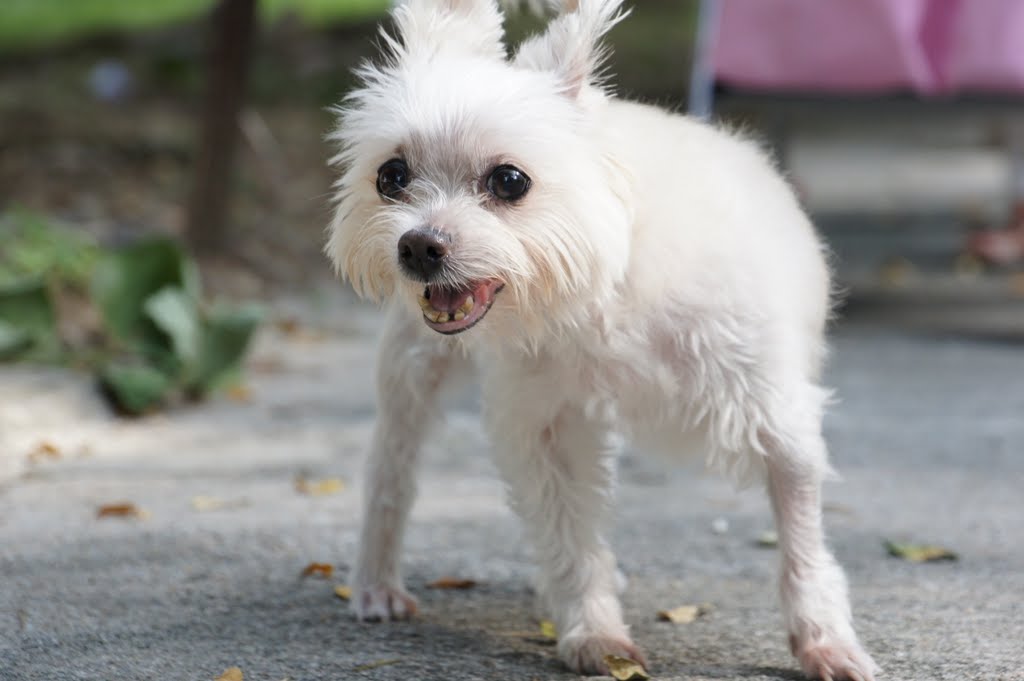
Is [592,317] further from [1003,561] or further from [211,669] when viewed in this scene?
[1003,561]

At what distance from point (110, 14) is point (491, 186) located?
514 inches

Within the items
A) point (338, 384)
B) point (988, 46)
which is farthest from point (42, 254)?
point (988, 46)

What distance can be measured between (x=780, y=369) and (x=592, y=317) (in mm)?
463

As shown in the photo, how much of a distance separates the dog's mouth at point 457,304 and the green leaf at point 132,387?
3242mm

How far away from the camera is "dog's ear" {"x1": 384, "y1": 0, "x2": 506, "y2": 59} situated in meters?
3.29

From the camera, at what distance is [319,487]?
5.24 m

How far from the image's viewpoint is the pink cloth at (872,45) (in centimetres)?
714

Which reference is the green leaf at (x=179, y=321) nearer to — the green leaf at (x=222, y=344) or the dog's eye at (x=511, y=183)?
the green leaf at (x=222, y=344)

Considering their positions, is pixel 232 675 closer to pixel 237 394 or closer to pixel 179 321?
pixel 179 321

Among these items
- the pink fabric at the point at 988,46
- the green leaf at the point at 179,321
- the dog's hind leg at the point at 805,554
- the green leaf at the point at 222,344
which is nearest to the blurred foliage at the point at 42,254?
the green leaf at the point at 179,321

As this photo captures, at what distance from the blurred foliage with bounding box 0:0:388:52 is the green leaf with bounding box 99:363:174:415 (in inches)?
334

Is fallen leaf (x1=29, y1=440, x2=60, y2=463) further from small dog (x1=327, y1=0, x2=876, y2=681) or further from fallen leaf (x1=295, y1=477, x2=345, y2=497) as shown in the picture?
small dog (x1=327, y1=0, x2=876, y2=681)

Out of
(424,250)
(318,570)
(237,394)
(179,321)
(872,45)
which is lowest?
(318,570)

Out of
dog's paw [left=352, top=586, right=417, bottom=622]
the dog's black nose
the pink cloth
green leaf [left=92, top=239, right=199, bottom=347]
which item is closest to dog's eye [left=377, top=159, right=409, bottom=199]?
the dog's black nose
